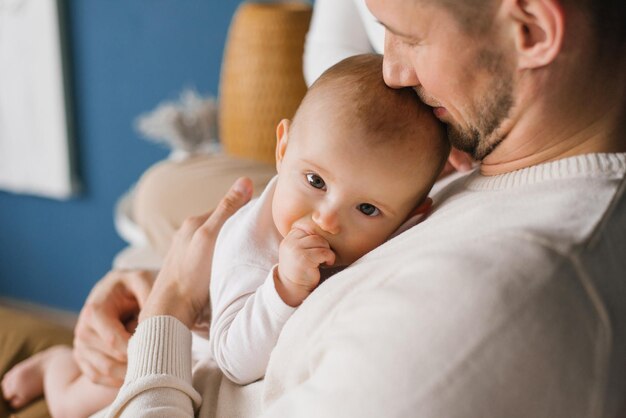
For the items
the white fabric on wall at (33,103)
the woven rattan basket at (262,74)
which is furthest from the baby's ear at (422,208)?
the white fabric on wall at (33,103)

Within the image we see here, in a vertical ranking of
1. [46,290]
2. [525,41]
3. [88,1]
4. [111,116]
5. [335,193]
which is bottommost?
[46,290]

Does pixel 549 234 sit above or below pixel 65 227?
above

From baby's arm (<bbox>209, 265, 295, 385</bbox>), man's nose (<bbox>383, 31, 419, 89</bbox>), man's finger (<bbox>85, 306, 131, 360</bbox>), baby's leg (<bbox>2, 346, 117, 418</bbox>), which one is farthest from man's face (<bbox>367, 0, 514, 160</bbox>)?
baby's leg (<bbox>2, 346, 117, 418</bbox>)

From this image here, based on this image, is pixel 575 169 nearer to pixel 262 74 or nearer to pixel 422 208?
pixel 422 208

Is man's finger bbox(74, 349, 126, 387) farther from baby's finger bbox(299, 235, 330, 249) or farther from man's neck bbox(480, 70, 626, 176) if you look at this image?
man's neck bbox(480, 70, 626, 176)

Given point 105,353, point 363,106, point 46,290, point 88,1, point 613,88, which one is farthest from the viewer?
point 46,290

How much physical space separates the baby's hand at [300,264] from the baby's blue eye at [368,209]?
62mm

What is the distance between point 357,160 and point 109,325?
51 centimetres

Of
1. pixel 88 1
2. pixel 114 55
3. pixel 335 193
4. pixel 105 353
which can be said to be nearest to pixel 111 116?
pixel 114 55

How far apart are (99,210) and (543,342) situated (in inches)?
98.5

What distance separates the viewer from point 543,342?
22.5 inches

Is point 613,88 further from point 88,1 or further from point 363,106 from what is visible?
point 88,1

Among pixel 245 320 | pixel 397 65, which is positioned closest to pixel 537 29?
pixel 397 65

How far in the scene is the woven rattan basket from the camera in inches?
79.2
